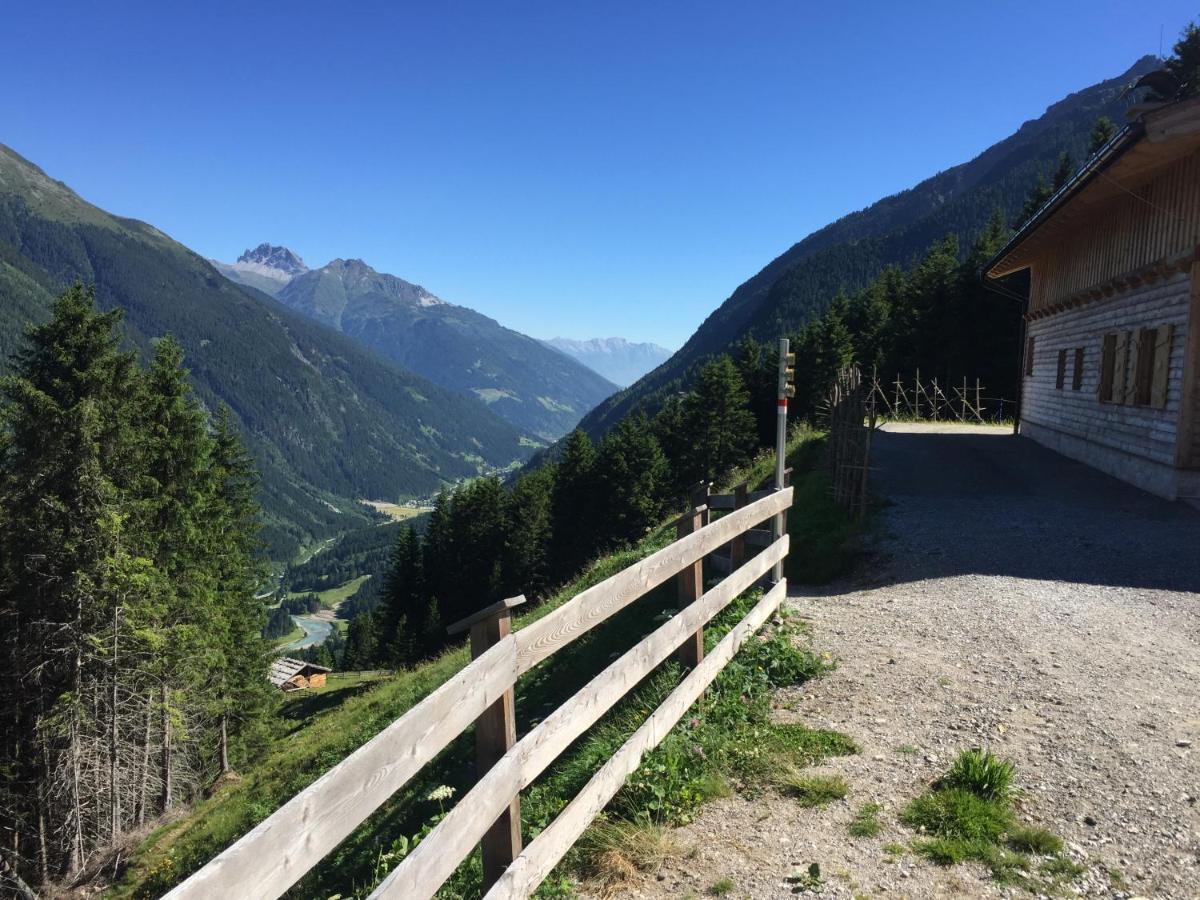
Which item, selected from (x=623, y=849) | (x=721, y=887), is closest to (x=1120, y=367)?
(x=721, y=887)

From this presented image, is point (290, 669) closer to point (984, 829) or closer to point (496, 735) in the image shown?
point (496, 735)

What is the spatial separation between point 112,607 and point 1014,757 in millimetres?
21564

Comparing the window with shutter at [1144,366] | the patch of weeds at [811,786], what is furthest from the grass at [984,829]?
the window with shutter at [1144,366]

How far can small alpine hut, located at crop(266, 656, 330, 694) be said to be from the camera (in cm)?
6775

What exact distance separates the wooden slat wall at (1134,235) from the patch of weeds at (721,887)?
48.6ft

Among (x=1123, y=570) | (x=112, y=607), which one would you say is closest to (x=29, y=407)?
(x=112, y=607)

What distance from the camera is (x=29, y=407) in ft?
59.6

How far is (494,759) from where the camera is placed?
3.36 m

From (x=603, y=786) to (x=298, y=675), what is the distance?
3022 inches

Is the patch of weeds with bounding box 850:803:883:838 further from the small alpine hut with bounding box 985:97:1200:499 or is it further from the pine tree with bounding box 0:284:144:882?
the pine tree with bounding box 0:284:144:882

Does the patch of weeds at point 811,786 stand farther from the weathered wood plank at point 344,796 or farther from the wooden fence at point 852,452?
the wooden fence at point 852,452

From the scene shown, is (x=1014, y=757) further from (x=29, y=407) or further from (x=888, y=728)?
(x=29, y=407)

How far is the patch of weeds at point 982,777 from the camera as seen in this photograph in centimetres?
430

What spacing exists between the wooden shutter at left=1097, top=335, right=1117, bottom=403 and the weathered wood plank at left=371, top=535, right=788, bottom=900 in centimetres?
1624
